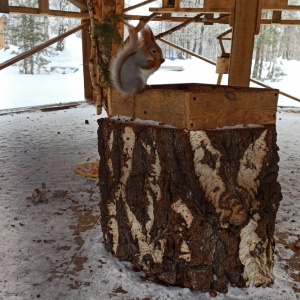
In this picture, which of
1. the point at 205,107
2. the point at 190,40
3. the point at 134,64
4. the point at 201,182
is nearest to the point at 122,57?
the point at 134,64

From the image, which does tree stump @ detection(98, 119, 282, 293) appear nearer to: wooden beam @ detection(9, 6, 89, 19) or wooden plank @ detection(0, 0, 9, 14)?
wooden plank @ detection(0, 0, 9, 14)

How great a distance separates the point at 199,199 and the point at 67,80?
14.4m

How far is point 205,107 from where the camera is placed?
1554 millimetres

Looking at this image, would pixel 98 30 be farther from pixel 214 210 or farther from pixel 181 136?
pixel 214 210

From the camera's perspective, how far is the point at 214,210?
5.29 feet

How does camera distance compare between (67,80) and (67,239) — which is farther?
(67,80)

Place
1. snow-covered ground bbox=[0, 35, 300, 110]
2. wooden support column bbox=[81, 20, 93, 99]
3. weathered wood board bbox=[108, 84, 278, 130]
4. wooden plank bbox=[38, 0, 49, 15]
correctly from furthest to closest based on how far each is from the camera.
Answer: snow-covered ground bbox=[0, 35, 300, 110] → wooden support column bbox=[81, 20, 93, 99] → wooden plank bbox=[38, 0, 49, 15] → weathered wood board bbox=[108, 84, 278, 130]

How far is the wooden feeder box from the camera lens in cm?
158

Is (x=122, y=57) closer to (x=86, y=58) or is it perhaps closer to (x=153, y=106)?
(x=153, y=106)

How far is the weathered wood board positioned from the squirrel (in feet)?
0.21

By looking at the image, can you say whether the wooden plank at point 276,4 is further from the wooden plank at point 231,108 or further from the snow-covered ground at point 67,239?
the wooden plank at point 231,108

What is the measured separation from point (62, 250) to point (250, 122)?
3.99 ft

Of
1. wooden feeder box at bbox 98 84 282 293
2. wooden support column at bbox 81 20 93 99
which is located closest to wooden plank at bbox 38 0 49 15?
wooden support column at bbox 81 20 93 99

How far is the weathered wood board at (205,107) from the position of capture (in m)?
1.54
